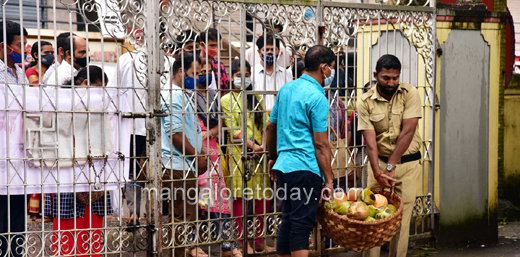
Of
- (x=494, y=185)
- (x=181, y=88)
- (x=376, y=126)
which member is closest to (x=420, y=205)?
(x=494, y=185)

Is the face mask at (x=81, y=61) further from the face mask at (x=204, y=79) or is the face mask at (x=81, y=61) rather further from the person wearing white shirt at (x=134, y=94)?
the face mask at (x=204, y=79)

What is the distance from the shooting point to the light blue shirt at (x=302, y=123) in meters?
4.50

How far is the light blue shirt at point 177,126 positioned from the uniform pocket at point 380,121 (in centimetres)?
165

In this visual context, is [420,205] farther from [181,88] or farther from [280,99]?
[181,88]

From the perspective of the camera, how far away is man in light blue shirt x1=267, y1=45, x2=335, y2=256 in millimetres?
4516

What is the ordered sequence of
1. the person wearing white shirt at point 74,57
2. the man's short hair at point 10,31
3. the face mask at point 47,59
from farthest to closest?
the face mask at point 47,59 → the person wearing white shirt at point 74,57 → the man's short hair at point 10,31

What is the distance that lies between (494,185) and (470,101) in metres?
1.09

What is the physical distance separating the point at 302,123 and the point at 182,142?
4.19ft

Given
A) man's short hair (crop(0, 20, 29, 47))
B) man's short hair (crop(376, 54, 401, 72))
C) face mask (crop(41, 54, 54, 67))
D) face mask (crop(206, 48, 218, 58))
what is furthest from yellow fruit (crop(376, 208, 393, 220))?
face mask (crop(41, 54, 54, 67))

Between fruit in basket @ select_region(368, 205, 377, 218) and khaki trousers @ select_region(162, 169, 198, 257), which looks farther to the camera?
khaki trousers @ select_region(162, 169, 198, 257)

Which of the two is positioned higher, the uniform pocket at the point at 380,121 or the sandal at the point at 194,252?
the uniform pocket at the point at 380,121

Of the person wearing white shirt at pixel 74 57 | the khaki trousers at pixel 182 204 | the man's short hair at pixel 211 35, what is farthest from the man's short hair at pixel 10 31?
the khaki trousers at pixel 182 204

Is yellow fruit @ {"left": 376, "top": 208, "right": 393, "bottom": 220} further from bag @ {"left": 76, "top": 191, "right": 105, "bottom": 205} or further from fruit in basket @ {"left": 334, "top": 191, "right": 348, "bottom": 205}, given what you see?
bag @ {"left": 76, "top": 191, "right": 105, "bottom": 205}

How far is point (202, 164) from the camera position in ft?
17.6
